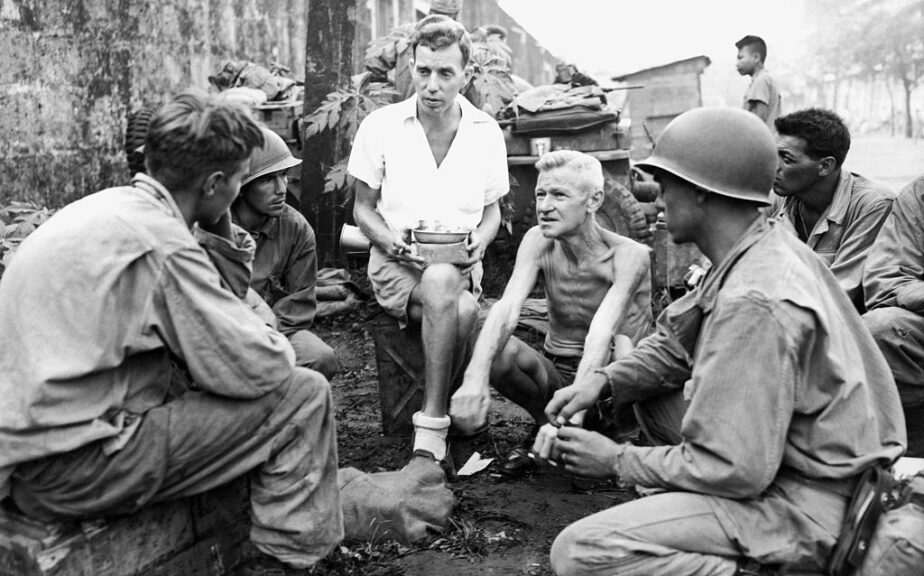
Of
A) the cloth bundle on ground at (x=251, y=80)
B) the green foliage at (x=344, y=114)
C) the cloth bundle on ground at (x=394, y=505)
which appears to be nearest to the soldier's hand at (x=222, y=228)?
the cloth bundle on ground at (x=394, y=505)

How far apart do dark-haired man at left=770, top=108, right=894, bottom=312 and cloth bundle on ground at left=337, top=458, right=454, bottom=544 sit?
7.58 feet

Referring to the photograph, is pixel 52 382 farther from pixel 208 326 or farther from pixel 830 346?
pixel 830 346

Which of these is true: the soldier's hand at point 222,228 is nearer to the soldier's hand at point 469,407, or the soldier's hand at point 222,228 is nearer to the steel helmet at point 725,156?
the soldier's hand at point 469,407

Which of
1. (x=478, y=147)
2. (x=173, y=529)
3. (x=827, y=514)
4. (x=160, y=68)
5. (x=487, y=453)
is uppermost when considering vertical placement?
(x=160, y=68)

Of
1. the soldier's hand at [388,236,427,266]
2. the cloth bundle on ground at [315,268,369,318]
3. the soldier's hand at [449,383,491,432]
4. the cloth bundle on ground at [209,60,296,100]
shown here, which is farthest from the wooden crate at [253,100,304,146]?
the soldier's hand at [449,383,491,432]

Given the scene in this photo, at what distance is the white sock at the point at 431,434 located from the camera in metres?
4.41

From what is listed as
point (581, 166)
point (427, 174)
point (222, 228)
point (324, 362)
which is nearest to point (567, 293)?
point (581, 166)

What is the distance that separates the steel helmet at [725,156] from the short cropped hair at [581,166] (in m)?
1.72

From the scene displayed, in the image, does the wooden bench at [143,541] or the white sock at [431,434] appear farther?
the white sock at [431,434]

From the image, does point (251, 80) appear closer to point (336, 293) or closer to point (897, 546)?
point (336, 293)

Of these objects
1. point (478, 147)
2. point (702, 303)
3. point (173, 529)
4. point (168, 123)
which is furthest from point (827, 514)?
point (478, 147)

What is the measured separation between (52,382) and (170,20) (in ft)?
27.1

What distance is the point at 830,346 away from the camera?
2570 millimetres

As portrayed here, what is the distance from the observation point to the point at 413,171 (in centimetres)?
497
